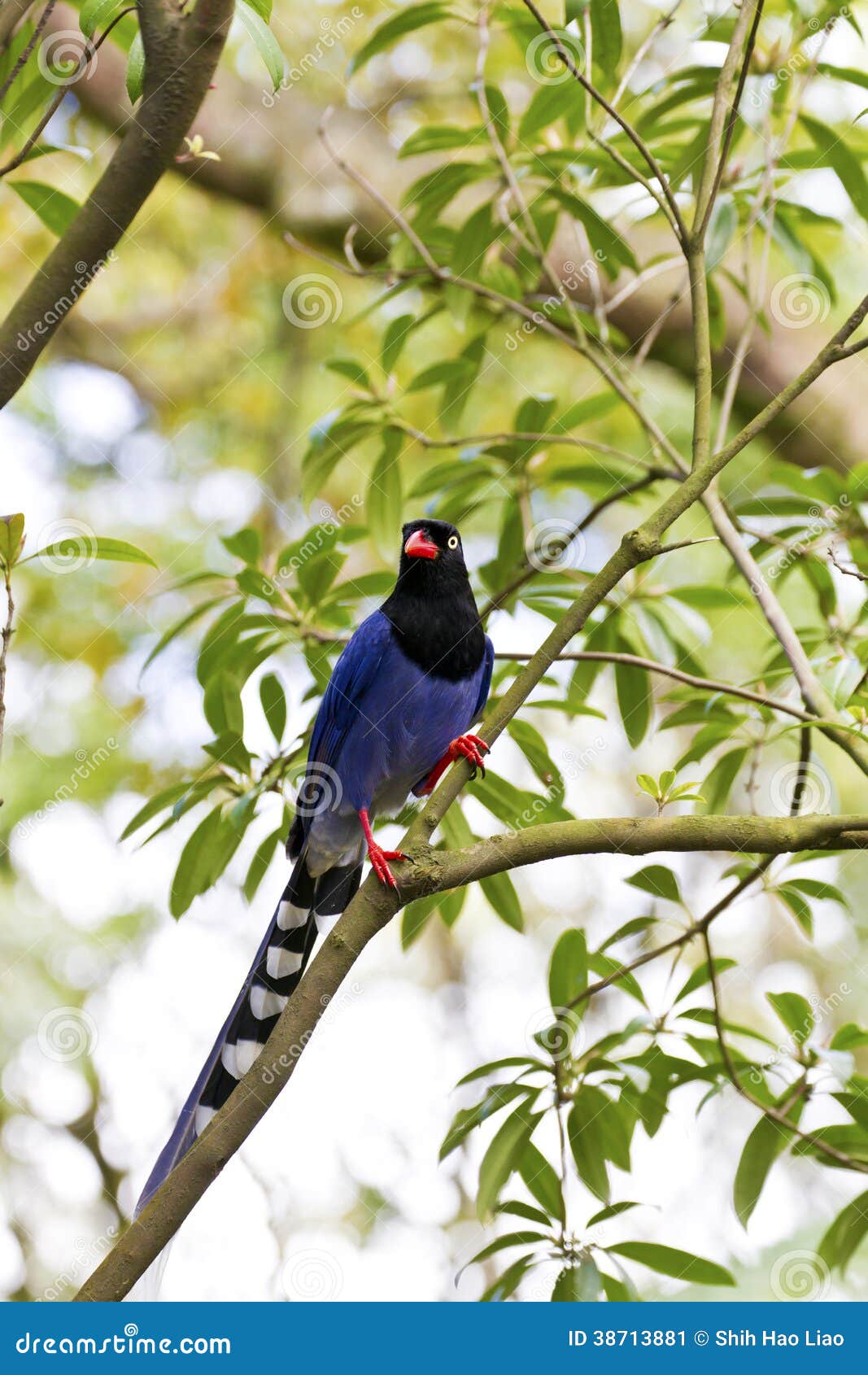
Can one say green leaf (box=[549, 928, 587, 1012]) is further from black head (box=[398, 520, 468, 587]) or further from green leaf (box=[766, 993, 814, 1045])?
black head (box=[398, 520, 468, 587])

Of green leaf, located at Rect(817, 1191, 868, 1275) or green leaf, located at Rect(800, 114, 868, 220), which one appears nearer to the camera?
green leaf, located at Rect(817, 1191, 868, 1275)

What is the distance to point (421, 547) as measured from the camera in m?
2.91

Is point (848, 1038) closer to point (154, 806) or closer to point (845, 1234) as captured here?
point (845, 1234)

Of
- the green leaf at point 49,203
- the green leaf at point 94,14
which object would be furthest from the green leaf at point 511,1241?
the green leaf at point 94,14

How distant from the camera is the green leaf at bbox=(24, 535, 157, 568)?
1899mm

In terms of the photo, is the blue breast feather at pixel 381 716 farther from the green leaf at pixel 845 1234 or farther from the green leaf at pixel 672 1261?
the green leaf at pixel 845 1234

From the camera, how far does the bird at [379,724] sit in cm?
293

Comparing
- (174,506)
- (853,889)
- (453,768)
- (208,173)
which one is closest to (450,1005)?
(853,889)

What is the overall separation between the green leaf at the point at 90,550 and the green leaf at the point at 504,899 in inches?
46.3

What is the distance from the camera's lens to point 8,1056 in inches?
221

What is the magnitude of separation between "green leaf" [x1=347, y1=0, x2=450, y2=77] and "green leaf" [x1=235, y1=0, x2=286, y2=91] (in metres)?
0.99

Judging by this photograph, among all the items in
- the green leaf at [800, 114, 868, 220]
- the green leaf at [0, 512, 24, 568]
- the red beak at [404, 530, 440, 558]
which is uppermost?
the green leaf at [800, 114, 868, 220]

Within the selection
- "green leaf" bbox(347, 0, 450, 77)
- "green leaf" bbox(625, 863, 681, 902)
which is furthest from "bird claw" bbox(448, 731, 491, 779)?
"green leaf" bbox(347, 0, 450, 77)

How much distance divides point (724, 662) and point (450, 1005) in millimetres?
2845
